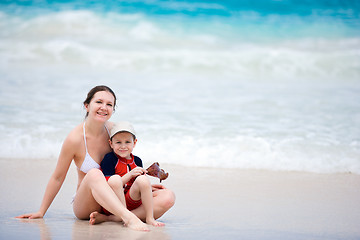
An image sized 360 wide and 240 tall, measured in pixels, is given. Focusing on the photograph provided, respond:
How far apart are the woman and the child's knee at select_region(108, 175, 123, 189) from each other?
96 mm

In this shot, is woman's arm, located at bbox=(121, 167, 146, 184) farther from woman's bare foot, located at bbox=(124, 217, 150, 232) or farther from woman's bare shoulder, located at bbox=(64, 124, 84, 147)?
woman's bare shoulder, located at bbox=(64, 124, 84, 147)

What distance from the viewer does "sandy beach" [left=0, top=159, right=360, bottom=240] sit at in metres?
3.09

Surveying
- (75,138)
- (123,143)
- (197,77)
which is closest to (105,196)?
(123,143)

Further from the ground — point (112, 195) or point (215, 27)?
point (215, 27)

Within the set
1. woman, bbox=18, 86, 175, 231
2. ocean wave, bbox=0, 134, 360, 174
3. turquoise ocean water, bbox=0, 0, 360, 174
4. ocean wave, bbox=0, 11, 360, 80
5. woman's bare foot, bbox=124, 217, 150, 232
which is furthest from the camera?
ocean wave, bbox=0, 11, 360, 80

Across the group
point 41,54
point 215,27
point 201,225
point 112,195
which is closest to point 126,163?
point 112,195

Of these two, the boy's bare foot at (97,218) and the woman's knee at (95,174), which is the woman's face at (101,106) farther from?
the boy's bare foot at (97,218)

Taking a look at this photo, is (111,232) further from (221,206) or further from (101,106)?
(221,206)

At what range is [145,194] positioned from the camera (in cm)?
316

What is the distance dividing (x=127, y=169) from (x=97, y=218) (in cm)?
37

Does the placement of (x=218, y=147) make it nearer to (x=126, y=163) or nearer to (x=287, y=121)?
(x=287, y=121)

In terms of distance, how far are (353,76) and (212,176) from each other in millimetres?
7576

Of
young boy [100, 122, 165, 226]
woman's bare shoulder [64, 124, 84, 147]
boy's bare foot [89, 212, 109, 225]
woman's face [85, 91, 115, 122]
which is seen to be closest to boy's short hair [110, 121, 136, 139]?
young boy [100, 122, 165, 226]

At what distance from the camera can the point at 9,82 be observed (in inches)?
376
